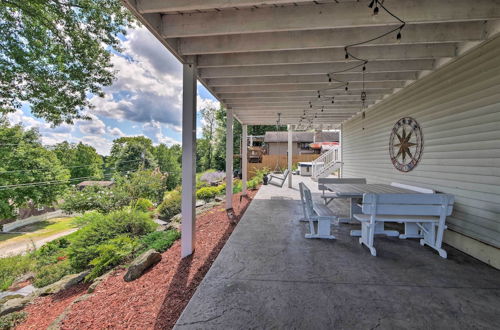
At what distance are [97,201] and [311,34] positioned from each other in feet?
35.1

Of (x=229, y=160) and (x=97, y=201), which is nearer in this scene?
(x=229, y=160)

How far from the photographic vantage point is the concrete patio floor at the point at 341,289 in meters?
1.68

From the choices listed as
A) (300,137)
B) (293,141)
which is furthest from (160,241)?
(300,137)

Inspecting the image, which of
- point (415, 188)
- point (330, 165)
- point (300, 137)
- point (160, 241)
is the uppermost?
point (300, 137)

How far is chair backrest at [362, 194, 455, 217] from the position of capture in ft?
9.14

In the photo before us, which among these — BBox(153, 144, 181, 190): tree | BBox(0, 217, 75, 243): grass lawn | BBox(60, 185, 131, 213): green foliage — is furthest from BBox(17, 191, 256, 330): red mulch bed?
BBox(153, 144, 181, 190): tree

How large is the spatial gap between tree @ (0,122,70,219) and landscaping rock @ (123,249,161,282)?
47.1 feet

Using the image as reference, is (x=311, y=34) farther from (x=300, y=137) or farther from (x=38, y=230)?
(x=38, y=230)

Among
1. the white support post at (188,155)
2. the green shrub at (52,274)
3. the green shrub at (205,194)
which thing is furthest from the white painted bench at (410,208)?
the green shrub at (205,194)

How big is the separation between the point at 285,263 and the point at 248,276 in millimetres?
552

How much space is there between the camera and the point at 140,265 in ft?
9.57

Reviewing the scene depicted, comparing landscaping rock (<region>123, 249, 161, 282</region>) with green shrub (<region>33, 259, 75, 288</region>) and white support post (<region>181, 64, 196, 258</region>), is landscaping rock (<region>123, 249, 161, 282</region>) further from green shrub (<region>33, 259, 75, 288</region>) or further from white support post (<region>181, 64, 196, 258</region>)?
green shrub (<region>33, 259, 75, 288</region>)

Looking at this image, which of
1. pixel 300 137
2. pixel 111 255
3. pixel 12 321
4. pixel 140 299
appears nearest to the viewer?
pixel 140 299

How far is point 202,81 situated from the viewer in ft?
13.9
